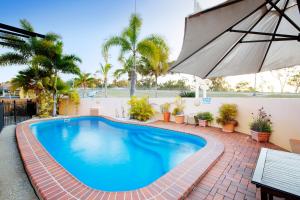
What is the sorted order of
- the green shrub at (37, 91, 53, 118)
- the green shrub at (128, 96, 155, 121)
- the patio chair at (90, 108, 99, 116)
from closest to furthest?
the green shrub at (128, 96, 155, 121) < the green shrub at (37, 91, 53, 118) < the patio chair at (90, 108, 99, 116)

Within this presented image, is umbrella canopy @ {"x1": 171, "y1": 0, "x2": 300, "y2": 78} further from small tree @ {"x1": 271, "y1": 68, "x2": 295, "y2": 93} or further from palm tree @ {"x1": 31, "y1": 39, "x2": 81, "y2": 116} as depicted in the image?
palm tree @ {"x1": 31, "y1": 39, "x2": 81, "y2": 116}

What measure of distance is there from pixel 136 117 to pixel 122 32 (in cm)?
648

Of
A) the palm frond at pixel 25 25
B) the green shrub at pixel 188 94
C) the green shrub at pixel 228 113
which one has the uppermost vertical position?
the palm frond at pixel 25 25

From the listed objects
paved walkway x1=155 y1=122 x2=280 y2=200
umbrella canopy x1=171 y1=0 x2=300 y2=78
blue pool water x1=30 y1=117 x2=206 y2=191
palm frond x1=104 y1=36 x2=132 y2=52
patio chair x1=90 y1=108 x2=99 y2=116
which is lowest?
blue pool water x1=30 y1=117 x2=206 y2=191

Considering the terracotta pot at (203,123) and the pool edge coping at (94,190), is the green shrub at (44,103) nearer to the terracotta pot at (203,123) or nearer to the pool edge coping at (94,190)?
the pool edge coping at (94,190)

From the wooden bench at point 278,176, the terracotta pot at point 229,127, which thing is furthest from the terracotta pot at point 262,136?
the wooden bench at point 278,176

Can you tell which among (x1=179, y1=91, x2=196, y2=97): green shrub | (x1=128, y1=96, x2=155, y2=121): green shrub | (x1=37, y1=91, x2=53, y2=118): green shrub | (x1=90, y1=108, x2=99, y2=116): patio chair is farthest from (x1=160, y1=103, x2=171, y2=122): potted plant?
(x1=37, y1=91, x2=53, y2=118): green shrub

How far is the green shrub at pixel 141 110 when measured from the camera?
401 inches

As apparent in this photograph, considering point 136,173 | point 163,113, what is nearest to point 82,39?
point 163,113

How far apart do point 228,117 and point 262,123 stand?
148cm

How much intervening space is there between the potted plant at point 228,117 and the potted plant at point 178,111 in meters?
2.48

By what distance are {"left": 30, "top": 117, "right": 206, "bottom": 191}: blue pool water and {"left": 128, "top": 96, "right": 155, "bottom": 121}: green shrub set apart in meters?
1.25

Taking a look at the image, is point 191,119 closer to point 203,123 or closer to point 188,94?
point 203,123

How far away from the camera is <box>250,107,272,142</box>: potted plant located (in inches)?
217
